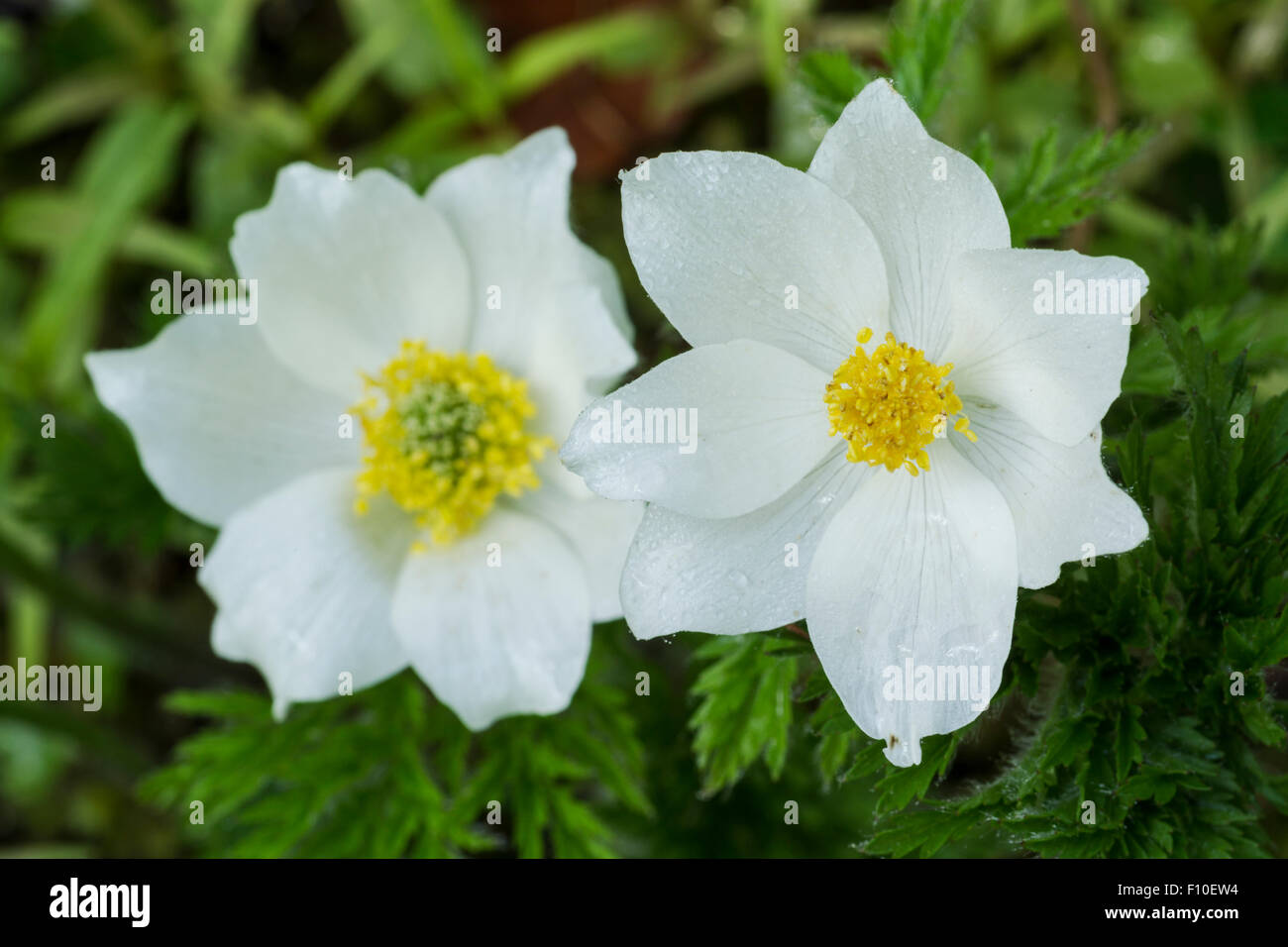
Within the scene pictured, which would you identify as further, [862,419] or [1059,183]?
[1059,183]

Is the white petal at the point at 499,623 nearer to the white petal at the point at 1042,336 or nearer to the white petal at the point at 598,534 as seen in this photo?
the white petal at the point at 598,534

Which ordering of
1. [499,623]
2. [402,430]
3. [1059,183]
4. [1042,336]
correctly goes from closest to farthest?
1. [1042,336]
2. [1059,183]
3. [499,623]
4. [402,430]

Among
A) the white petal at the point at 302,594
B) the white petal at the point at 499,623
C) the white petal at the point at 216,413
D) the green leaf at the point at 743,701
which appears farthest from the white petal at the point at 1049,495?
the white petal at the point at 216,413

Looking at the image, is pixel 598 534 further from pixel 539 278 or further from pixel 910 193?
pixel 910 193

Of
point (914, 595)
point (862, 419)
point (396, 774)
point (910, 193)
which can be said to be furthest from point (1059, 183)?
point (396, 774)

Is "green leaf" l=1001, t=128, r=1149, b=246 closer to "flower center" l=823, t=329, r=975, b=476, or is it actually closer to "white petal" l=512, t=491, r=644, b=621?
"flower center" l=823, t=329, r=975, b=476

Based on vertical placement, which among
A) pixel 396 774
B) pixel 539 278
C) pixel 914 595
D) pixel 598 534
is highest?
pixel 539 278
